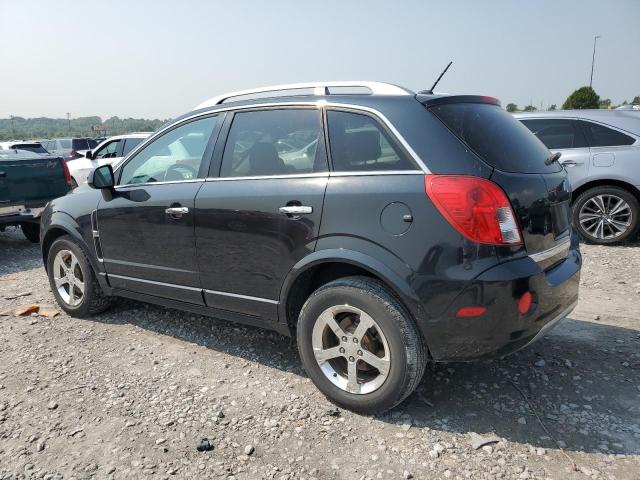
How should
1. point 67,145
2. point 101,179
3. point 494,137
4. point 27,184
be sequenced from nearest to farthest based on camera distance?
1. point 494,137
2. point 101,179
3. point 27,184
4. point 67,145

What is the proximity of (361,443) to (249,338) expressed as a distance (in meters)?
1.61

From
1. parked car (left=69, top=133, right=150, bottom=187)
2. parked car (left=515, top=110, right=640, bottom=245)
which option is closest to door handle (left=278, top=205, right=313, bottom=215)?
parked car (left=515, top=110, right=640, bottom=245)

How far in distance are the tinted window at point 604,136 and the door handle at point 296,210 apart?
5.51 meters

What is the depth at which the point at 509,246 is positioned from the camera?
2.55m

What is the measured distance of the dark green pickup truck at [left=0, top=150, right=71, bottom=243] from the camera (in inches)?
281

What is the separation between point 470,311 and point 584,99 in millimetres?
44284

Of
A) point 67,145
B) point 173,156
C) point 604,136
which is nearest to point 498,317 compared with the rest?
point 173,156

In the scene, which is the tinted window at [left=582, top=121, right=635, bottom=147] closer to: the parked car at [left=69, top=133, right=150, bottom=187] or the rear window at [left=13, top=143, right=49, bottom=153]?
the parked car at [left=69, top=133, right=150, bottom=187]

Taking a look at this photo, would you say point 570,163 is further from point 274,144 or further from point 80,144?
point 80,144

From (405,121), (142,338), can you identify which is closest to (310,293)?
(405,121)

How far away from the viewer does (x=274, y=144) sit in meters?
3.29

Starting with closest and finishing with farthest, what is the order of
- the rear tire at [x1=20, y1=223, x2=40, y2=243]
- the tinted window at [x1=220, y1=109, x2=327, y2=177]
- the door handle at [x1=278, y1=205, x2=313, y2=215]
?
the door handle at [x1=278, y1=205, x2=313, y2=215], the tinted window at [x1=220, y1=109, x2=327, y2=177], the rear tire at [x1=20, y1=223, x2=40, y2=243]

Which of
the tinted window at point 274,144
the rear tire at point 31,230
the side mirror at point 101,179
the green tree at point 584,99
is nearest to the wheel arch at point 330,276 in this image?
the tinted window at point 274,144

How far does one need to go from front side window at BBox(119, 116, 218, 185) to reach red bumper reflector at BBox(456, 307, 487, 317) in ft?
6.72
